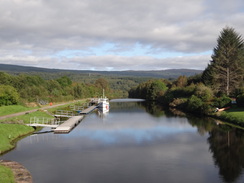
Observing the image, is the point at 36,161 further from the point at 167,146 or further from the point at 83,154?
the point at 167,146

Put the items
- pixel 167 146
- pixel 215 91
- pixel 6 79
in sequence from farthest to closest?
1. pixel 6 79
2. pixel 215 91
3. pixel 167 146

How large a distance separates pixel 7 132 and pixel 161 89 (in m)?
91.3

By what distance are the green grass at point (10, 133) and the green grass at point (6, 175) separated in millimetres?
6094

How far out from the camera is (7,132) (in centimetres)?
2778

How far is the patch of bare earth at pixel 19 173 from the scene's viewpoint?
16.1 m

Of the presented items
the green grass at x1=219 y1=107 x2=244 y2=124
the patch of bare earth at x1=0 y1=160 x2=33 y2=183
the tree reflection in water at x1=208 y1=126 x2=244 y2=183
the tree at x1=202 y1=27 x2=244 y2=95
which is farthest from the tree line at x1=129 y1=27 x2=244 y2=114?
the patch of bare earth at x1=0 y1=160 x2=33 y2=183

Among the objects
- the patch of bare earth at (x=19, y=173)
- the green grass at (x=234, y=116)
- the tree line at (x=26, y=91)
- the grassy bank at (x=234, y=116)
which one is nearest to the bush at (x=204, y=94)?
the grassy bank at (x=234, y=116)

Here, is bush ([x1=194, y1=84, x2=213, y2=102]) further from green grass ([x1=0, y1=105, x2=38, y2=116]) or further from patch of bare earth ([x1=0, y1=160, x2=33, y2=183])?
patch of bare earth ([x1=0, y1=160, x2=33, y2=183])

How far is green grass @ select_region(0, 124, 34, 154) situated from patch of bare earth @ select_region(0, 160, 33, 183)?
182 inches

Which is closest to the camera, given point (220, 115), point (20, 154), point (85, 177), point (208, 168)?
point (85, 177)

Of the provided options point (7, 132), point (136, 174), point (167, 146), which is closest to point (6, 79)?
point (7, 132)

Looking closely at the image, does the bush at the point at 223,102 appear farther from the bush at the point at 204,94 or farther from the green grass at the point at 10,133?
the green grass at the point at 10,133

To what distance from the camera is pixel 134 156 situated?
74.1 feet

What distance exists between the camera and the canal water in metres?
17.6
